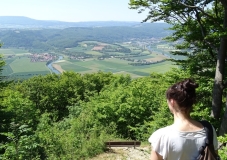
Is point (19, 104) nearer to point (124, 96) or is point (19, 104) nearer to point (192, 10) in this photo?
point (124, 96)

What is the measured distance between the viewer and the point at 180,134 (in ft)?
7.32

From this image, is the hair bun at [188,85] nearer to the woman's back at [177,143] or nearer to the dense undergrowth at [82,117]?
the woman's back at [177,143]

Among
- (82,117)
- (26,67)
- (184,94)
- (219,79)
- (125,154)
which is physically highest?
(184,94)

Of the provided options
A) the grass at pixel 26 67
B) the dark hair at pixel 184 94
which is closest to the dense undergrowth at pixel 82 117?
the dark hair at pixel 184 94

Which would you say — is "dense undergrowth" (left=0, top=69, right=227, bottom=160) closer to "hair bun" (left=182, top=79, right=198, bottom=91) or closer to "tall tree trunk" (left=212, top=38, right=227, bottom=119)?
"tall tree trunk" (left=212, top=38, right=227, bottom=119)

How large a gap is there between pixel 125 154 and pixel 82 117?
6424 millimetres

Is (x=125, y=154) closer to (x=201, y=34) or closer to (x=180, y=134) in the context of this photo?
(x=201, y=34)

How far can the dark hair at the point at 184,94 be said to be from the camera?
89.6 inches

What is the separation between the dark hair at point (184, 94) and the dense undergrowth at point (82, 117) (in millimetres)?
2587

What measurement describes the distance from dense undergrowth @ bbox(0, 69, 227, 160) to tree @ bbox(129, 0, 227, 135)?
674 mm

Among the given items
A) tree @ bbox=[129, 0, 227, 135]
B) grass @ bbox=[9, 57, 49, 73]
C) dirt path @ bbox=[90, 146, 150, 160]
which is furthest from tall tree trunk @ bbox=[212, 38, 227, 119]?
grass @ bbox=[9, 57, 49, 73]

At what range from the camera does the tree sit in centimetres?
765

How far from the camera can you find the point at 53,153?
344 inches

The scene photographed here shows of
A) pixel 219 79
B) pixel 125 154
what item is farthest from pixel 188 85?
pixel 125 154
